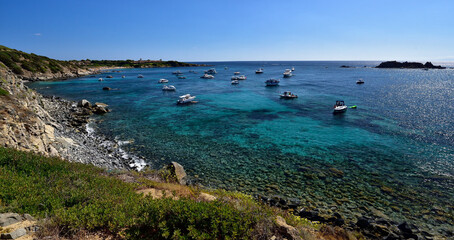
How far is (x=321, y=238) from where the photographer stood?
29.3ft

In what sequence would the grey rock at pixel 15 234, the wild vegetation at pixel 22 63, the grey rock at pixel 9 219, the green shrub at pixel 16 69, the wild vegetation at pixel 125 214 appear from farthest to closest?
the green shrub at pixel 16 69, the wild vegetation at pixel 22 63, the wild vegetation at pixel 125 214, the grey rock at pixel 9 219, the grey rock at pixel 15 234

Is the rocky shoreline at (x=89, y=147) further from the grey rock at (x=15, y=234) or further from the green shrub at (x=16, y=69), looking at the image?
the green shrub at (x=16, y=69)

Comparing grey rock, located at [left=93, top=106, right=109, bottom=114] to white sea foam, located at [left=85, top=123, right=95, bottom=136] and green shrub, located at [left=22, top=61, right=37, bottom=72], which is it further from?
green shrub, located at [left=22, top=61, right=37, bottom=72]

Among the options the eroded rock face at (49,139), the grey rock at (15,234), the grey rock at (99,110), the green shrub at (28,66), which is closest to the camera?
the grey rock at (15,234)

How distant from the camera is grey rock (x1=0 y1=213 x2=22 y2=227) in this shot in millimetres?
6164

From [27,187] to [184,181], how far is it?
32.1 ft

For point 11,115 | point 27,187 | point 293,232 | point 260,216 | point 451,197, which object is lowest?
point 451,197

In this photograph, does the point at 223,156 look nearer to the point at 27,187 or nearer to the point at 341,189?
the point at 341,189

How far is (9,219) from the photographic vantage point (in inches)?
249

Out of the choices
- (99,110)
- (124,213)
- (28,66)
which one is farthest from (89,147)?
(28,66)

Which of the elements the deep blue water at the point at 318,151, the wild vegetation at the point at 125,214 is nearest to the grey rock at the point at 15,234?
the wild vegetation at the point at 125,214

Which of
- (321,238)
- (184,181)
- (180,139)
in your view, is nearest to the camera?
(321,238)

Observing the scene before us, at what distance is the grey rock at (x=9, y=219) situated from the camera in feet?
20.2

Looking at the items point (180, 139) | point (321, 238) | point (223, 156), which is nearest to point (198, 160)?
point (223, 156)
